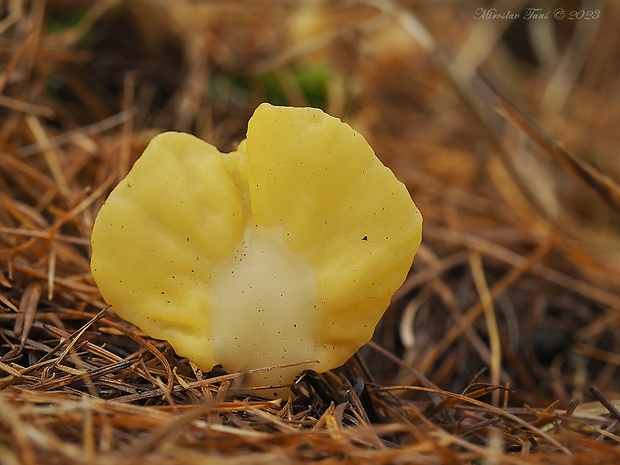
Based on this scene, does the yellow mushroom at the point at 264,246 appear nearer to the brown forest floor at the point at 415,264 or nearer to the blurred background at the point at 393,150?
the brown forest floor at the point at 415,264

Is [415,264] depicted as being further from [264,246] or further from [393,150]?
[264,246]

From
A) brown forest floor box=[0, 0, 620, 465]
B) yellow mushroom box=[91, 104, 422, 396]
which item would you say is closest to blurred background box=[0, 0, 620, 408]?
brown forest floor box=[0, 0, 620, 465]

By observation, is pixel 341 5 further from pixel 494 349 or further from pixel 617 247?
pixel 494 349

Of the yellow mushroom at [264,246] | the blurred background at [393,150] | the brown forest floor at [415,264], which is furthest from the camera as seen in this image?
the blurred background at [393,150]

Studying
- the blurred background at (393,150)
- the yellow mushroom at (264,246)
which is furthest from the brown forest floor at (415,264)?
the yellow mushroom at (264,246)

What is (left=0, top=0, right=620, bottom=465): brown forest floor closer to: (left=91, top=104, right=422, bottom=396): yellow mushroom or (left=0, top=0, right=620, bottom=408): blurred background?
(left=0, top=0, right=620, bottom=408): blurred background

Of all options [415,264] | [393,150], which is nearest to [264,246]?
[415,264]

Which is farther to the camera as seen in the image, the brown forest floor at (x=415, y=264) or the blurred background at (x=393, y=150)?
the blurred background at (x=393, y=150)
